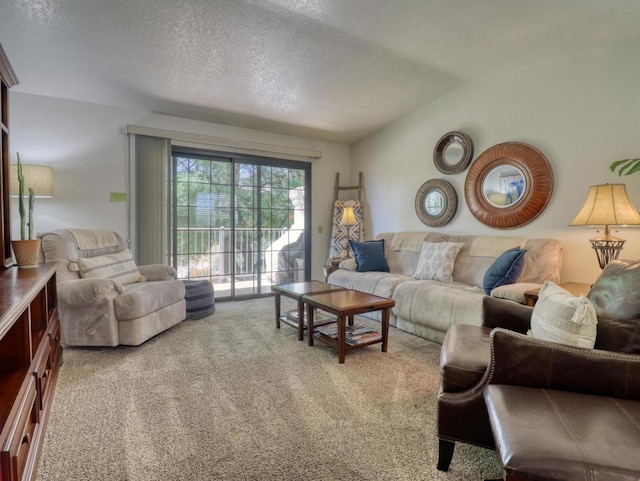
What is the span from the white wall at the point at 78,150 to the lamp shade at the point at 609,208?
4086mm

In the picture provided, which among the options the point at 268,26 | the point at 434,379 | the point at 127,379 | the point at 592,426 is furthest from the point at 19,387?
the point at 268,26

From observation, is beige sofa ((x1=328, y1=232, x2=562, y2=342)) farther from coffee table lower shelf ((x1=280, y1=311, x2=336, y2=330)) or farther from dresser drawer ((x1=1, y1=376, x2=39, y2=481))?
dresser drawer ((x1=1, y1=376, x2=39, y2=481))

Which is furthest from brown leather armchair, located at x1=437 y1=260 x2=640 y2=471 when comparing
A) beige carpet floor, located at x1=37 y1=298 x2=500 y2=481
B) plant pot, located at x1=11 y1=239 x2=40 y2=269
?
plant pot, located at x1=11 y1=239 x2=40 y2=269

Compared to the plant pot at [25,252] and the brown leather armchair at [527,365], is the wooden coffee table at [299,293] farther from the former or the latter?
the plant pot at [25,252]

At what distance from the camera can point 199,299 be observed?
3754mm

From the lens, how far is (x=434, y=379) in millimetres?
2318

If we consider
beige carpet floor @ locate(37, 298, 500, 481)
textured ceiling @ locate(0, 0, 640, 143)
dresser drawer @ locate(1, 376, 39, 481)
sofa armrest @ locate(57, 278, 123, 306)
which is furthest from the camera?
sofa armrest @ locate(57, 278, 123, 306)

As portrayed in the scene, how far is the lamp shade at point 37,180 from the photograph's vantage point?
3.09m

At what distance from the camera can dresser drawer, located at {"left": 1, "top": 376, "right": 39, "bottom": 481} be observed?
1.03 m

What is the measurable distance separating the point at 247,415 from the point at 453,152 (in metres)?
3.58

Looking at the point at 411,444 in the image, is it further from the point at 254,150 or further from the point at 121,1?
the point at 254,150

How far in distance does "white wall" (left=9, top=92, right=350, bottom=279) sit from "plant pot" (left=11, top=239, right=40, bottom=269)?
1.67 m

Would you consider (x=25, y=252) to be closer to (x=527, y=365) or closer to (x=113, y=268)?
(x=113, y=268)

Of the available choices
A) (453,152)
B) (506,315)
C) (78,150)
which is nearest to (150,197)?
(78,150)
